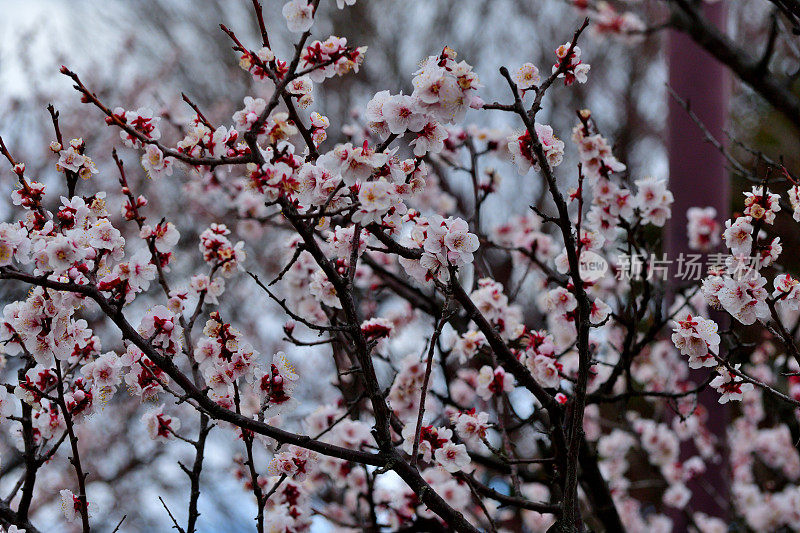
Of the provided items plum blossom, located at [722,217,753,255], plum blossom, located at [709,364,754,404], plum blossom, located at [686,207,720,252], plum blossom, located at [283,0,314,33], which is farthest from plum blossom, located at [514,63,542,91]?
plum blossom, located at [686,207,720,252]

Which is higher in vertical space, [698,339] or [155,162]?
[155,162]

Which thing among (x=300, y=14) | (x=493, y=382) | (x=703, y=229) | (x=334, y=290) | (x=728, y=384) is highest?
(x=703, y=229)

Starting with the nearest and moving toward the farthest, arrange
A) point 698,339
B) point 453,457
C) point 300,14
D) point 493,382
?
1. point 300,14
2. point 698,339
3. point 453,457
4. point 493,382

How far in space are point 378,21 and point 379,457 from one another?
768 cm

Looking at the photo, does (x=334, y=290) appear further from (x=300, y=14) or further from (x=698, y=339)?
(x=698, y=339)

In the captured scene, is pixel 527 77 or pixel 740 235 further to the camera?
pixel 740 235

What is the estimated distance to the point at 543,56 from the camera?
892 cm

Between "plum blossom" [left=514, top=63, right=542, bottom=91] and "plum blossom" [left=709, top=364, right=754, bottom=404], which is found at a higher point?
"plum blossom" [left=514, top=63, right=542, bottom=91]

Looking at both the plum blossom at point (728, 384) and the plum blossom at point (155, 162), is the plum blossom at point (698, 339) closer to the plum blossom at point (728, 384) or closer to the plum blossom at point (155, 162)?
the plum blossom at point (728, 384)

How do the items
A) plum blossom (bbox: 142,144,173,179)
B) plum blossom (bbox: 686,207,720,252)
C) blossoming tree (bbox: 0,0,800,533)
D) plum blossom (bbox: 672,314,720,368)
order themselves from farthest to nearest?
1. plum blossom (bbox: 686,207,720,252)
2. plum blossom (bbox: 142,144,173,179)
3. plum blossom (bbox: 672,314,720,368)
4. blossoming tree (bbox: 0,0,800,533)

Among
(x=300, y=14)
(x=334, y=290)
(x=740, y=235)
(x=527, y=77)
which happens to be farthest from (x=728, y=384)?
(x=300, y=14)

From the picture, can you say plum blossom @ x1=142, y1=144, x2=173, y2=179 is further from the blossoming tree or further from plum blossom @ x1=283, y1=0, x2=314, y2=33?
plum blossom @ x1=283, y1=0, x2=314, y2=33

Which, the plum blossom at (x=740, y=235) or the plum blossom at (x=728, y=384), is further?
the plum blossom at (x=740, y=235)

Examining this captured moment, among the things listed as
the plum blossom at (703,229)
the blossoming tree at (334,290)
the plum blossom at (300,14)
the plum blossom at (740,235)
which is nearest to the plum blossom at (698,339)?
the blossoming tree at (334,290)
